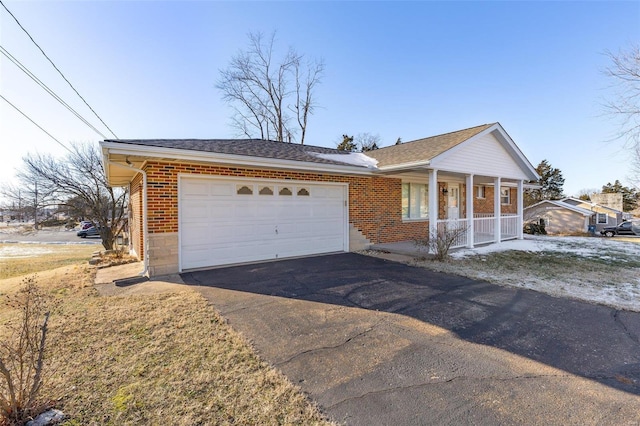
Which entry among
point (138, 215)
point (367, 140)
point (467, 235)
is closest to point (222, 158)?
point (138, 215)

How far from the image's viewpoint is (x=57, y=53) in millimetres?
7973

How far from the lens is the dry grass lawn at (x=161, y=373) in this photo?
88.4 inches

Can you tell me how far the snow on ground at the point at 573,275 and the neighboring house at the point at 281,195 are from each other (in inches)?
64.8

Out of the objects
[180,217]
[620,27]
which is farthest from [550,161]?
[180,217]

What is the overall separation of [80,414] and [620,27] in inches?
712

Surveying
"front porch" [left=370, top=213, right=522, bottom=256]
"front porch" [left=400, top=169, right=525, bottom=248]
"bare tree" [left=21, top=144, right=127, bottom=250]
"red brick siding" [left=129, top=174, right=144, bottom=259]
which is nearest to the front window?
"front porch" [left=400, top=169, right=525, bottom=248]

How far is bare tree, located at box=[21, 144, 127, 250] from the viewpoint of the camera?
16578 mm

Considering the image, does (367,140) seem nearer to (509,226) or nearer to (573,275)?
(509,226)

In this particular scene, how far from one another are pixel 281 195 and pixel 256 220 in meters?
1.09

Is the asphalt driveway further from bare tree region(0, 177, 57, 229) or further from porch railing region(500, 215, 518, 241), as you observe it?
bare tree region(0, 177, 57, 229)

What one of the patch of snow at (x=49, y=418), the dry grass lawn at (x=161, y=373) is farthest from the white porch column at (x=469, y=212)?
the patch of snow at (x=49, y=418)

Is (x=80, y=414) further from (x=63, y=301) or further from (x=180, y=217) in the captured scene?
(x=180, y=217)

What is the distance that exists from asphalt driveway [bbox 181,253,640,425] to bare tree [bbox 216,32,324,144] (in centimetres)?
2247

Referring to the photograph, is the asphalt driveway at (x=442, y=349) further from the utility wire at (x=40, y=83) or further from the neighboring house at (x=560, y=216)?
the neighboring house at (x=560, y=216)
